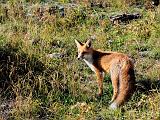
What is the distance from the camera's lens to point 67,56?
1027cm

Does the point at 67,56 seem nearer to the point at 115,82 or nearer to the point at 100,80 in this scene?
the point at 100,80

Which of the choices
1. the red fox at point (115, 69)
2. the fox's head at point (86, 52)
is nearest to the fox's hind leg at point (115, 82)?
the red fox at point (115, 69)

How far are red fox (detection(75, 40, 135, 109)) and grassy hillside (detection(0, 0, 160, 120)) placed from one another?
194 mm

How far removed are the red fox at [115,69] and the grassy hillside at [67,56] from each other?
194 mm

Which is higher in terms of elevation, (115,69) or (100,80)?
(115,69)

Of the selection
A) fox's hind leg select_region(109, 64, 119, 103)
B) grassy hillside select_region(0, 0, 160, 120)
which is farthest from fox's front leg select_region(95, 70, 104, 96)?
fox's hind leg select_region(109, 64, 119, 103)

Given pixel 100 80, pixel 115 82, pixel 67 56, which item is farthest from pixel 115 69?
pixel 67 56

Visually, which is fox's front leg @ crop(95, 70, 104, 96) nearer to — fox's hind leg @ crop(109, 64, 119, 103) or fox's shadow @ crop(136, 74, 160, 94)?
fox's hind leg @ crop(109, 64, 119, 103)

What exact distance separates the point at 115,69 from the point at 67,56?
2259 mm

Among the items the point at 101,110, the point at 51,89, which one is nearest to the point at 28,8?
the point at 51,89

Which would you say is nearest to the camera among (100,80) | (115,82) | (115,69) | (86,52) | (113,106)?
(113,106)

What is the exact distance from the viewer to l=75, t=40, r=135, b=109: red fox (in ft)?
25.5

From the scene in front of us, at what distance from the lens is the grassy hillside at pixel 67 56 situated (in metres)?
7.64

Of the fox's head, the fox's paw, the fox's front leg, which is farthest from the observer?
the fox's head
